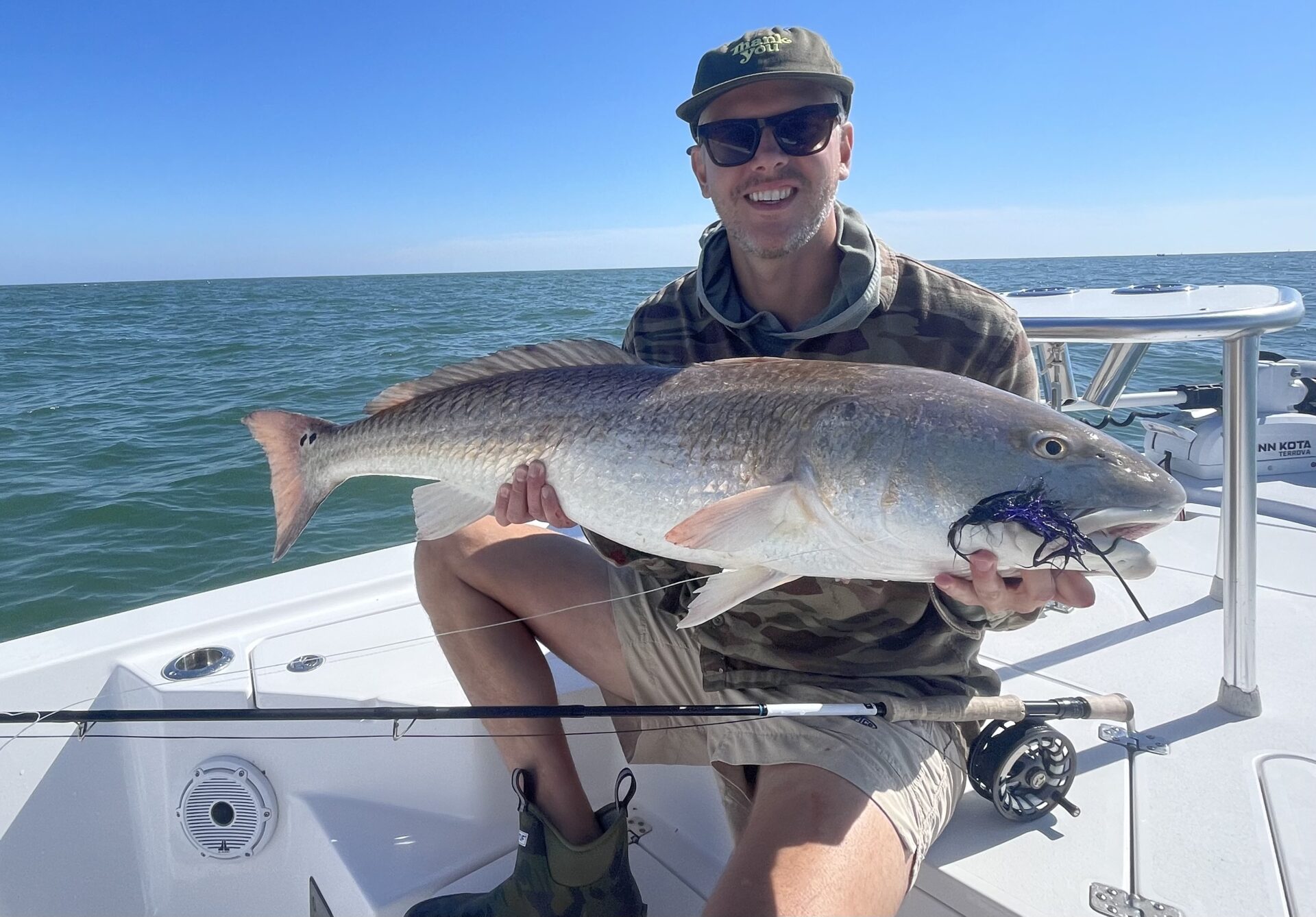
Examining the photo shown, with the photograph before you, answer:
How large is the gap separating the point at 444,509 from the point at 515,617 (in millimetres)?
476

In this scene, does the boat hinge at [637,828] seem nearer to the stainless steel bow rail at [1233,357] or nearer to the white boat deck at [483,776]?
the white boat deck at [483,776]

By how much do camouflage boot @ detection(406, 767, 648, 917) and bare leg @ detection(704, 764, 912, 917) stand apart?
61cm

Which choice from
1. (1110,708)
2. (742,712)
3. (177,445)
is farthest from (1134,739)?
(177,445)

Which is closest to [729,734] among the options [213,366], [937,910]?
[937,910]

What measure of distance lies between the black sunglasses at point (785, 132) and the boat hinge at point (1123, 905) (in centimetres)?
214

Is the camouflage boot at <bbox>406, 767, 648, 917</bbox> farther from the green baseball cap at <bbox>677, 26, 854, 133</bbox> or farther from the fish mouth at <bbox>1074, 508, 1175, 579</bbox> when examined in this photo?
the green baseball cap at <bbox>677, 26, 854, 133</bbox>

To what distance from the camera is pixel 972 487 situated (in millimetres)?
1821

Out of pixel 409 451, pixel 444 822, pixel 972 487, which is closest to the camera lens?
pixel 972 487

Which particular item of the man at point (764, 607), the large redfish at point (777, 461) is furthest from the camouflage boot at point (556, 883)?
the large redfish at point (777, 461)

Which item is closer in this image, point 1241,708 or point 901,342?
point 901,342

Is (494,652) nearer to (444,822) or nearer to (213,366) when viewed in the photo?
(444,822)

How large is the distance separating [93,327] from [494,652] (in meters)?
35.3

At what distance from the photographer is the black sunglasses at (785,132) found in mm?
2412

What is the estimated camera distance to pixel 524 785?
8.07ft
